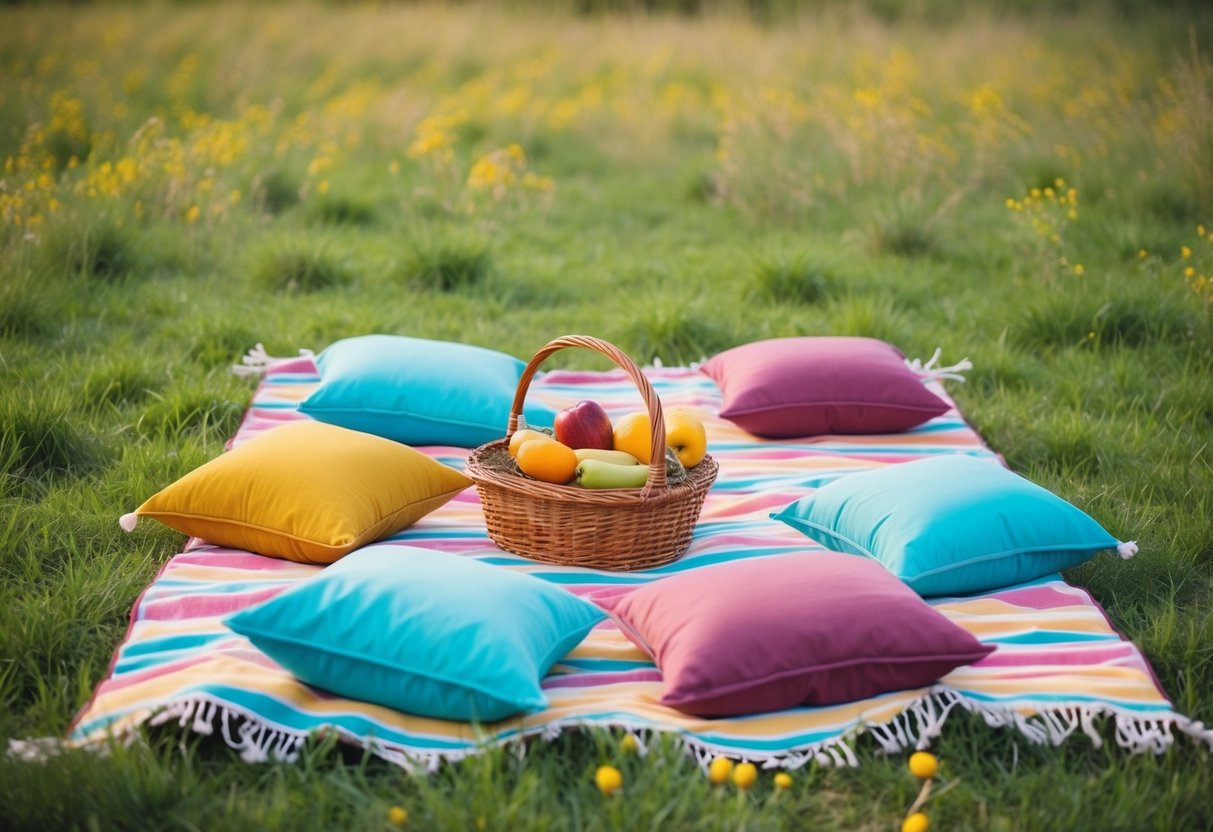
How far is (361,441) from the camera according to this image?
348 centimetres

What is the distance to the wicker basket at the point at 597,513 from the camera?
3115mm

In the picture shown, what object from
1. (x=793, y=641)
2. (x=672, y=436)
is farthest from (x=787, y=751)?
(x=672, y=436)

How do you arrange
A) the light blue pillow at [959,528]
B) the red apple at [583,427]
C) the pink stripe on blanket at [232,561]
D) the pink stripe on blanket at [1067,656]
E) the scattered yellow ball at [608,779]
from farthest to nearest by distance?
the red apple at [583,427] < the pink stripe on blanket at [232,561] < the light blue pillow at [959,528] < the pink stripe on blanket at [1067,656] < the scattered yellow ball at [608,779]

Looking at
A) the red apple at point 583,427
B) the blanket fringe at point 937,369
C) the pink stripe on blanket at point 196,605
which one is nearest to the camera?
the pink stripe on blanket at point 196,605

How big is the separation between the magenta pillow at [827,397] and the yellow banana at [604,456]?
1102 mm

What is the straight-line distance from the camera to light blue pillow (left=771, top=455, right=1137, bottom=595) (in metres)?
3.10

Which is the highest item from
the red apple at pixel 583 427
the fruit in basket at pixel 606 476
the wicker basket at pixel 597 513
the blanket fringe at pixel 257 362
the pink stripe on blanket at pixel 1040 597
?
the red apple at pixel 583 427

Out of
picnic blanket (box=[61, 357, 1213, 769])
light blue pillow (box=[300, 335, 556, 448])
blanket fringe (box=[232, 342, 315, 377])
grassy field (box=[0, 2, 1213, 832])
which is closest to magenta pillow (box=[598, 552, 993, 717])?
picnic blanket (box=[61, 357, 1213, 769])

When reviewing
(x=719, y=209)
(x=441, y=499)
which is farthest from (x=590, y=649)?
(x=719, y=209)

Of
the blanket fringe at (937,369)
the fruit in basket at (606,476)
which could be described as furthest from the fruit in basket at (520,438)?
the blanket fringe at (937,369)

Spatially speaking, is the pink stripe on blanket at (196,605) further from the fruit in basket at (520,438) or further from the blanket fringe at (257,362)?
the blanket fringe at (257,362)

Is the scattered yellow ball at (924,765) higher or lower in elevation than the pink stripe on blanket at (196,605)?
higher

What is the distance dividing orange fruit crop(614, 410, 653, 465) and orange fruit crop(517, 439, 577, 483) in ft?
0.71

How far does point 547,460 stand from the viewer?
319cm
